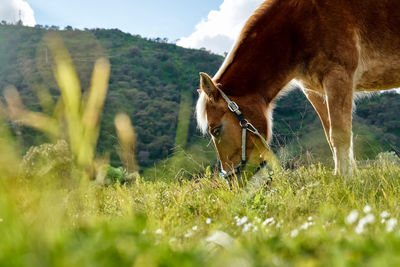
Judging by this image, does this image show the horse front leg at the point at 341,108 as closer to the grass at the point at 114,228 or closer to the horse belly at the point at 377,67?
the horse belly at the point at 377,67

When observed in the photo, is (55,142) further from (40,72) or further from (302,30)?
(40,72)

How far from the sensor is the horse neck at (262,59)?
5172 millimetres

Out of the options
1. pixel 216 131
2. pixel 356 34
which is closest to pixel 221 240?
pixel 216 131

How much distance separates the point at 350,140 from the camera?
15.7 ft

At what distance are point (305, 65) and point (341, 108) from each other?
85 centimetres

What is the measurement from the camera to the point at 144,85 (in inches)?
3792

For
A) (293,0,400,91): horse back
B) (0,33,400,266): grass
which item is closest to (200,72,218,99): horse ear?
(293,0,400,91): horse back

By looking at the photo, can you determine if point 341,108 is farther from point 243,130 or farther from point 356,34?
point 243,130

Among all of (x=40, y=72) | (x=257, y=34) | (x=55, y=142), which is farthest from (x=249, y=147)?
(x=40, y=72)

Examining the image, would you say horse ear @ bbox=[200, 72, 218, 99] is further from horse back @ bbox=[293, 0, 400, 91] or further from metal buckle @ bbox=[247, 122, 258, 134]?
horse back @ bbox=[293, 0, 400, 91]

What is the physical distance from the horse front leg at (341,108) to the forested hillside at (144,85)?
99.1 feet

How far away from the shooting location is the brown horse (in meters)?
4.73

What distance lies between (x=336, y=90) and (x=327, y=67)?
35cm

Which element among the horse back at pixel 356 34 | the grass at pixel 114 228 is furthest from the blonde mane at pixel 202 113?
the grass at pixel 114 228
